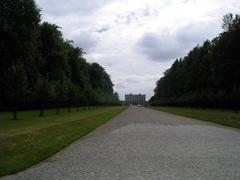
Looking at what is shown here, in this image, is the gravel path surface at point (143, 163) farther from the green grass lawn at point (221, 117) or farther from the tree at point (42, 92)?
the tree at point (42, 92)

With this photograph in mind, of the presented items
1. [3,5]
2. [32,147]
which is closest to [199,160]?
[32,147]

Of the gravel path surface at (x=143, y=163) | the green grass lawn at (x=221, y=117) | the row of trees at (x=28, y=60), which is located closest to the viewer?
the gravel path surface at (x=143, y=163)

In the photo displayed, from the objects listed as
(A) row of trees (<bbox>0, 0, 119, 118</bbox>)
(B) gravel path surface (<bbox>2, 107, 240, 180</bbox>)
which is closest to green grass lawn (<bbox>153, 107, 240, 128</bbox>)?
(B) gravel path surface (<bbox>2, 107, 240, 180</bbox>)

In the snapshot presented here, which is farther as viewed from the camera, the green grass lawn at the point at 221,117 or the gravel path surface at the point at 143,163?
the green grass lawn at the point at 221,117

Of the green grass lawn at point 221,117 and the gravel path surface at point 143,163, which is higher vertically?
the green grass lawn at point 221,117

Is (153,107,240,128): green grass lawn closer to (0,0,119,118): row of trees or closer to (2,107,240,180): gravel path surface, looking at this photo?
(2,107,240,180): gravel path surface

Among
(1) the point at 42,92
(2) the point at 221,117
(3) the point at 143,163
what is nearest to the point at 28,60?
(1) the point at 42,92

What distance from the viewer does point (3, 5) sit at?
5597 cm

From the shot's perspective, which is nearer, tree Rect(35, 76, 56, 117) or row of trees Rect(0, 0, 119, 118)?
row of trees Rect(0, 0, 119, 118)

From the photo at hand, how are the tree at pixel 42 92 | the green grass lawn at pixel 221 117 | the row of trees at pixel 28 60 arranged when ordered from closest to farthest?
1. the green grass lawn at pixel 221 117
2. the row of trees at pixel 28 60
3. the tree at pixel 42 92

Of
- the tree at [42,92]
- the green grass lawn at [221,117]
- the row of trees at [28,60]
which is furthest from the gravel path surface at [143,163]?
the tree at [42,92]

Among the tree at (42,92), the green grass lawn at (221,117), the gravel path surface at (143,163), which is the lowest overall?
the gravel path surface at (143,163)

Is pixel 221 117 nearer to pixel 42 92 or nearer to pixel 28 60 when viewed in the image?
pixel 42 92

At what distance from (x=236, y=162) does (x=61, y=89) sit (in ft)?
154
